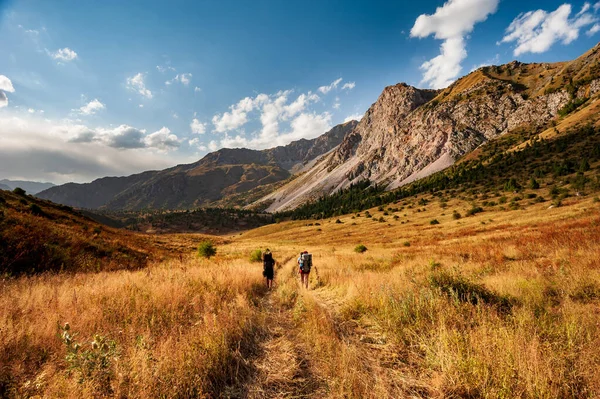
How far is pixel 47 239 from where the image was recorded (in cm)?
1432

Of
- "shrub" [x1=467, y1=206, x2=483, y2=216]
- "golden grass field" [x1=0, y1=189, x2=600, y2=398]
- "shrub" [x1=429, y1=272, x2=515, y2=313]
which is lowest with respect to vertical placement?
"shrub" [x1=467, y1=206, x2=483, y2=216]

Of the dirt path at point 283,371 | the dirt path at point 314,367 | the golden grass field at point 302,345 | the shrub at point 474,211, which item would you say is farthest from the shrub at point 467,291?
the shrub at point 474,211

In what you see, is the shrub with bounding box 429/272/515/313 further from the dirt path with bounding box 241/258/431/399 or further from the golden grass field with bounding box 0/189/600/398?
the dirt path with bounding box 241/258/431/399

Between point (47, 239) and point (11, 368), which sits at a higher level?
point (47, 239)

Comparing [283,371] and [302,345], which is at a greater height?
[283,371]

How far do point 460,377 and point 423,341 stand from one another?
3.92 ft

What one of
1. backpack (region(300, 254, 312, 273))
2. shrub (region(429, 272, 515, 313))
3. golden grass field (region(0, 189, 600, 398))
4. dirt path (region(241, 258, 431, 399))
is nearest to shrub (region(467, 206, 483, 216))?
backpack (region(300, 254, 312, 273))

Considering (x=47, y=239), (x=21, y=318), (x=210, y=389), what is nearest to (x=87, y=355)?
(x=210, y=389)

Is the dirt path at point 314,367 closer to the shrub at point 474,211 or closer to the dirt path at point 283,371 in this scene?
the dirt path at point 283,371

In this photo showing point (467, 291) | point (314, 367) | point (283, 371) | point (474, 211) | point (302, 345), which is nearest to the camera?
point (283, 371)

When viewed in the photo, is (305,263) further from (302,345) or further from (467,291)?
(302,345)

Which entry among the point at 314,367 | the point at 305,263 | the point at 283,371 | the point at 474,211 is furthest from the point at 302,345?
the point at 474,211

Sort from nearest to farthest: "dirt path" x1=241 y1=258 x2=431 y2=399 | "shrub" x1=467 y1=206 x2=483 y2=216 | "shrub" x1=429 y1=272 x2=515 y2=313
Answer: "dirt path" x1=241 y1=258 x2=431 y2=399
"shrub" x1=429 y1=272 x2=515 y2=313
"shrub" x1=467 y1=206 x2=483 y2=216

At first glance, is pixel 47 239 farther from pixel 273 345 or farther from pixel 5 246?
pixel 273 345
